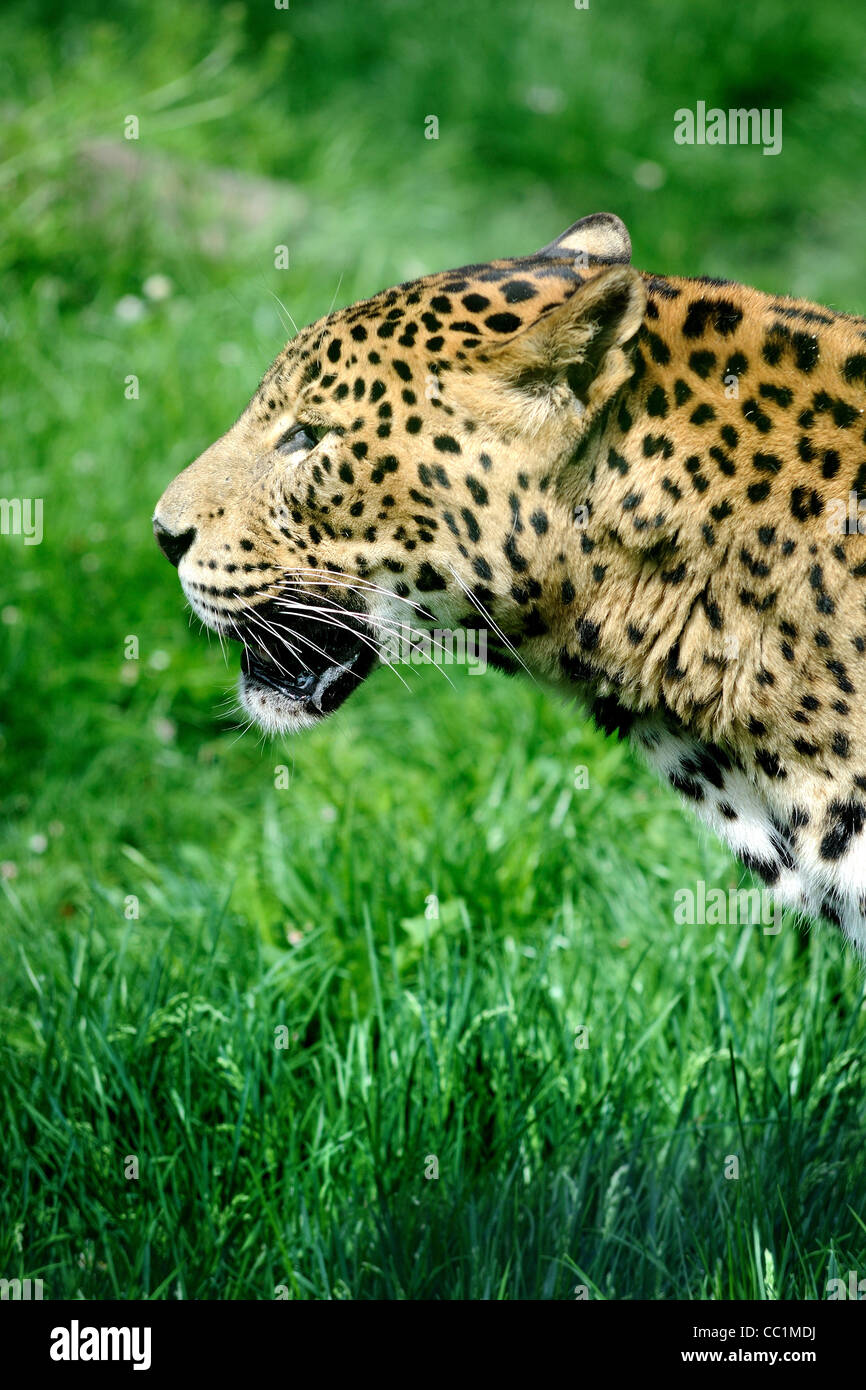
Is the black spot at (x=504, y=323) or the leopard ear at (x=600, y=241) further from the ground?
the leopard ear at (x=600, y=241)

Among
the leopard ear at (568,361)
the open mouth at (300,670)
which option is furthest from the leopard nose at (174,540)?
the leopard ear at (568,361)

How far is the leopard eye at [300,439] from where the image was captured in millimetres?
3608

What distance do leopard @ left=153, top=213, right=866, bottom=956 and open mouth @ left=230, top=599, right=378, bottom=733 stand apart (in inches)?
5.1

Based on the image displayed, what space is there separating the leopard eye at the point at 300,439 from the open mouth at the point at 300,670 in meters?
0.41

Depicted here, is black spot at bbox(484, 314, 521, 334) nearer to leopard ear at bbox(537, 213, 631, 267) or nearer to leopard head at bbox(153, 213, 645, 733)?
leopard head at bbox(153, 213, 645, 733)

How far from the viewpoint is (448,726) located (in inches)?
239

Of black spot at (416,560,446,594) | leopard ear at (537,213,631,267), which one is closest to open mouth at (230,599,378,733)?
black spot at (416,560,446,594)

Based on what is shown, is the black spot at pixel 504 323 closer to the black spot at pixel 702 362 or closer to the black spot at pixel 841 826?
the black spot at pixel 702 362

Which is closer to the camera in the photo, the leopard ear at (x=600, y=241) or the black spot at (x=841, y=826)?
the black spot at (x=841, y=826)

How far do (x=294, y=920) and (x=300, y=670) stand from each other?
1.38 m

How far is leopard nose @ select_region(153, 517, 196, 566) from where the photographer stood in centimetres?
376

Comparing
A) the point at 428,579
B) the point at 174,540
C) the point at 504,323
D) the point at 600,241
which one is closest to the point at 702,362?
the point at 504,323

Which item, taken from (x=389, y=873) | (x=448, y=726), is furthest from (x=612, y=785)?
(x=389, y=873)
